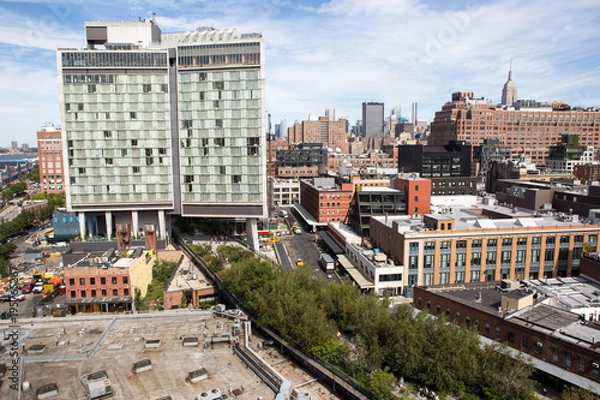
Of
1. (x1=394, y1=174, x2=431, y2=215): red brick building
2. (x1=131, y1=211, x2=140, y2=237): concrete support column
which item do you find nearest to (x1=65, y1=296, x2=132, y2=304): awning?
(x1=131, y1=211, x2=140, y2=237): concrete support column

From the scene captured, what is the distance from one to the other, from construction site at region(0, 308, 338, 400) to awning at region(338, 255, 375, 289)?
19.7 m

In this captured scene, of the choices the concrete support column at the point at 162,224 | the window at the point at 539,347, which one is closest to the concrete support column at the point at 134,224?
the concrete support column at the point at 162,224

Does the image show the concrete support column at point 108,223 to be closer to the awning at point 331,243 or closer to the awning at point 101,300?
the awning at point 101,300

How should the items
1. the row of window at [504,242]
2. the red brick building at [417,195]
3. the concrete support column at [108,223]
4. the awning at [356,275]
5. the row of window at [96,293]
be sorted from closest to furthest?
the row of window at [96,293], the row of window at [504,242], the awning at [356,275], the concrete support column at [108,223], the red brick building at [417,195]

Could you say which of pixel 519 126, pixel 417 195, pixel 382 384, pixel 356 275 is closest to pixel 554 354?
pixel 382 384

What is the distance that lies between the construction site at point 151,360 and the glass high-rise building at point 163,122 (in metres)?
29.8

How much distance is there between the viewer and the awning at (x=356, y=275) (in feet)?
184

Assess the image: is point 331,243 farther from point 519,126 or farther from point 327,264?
point 519,126

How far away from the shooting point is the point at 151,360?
33938 mm

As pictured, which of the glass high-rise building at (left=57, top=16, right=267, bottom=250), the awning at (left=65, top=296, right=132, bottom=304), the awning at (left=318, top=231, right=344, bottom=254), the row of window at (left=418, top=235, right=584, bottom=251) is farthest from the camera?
the awning at (left=318, top=231, right=344, bottom=254)

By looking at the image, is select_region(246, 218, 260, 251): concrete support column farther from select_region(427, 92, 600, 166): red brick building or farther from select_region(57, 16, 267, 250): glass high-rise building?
select_region(427, 92, 600, 166): red brick building

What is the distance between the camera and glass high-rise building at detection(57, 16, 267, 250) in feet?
219

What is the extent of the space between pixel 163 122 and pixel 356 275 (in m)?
38.5

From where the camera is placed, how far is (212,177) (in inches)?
2739
